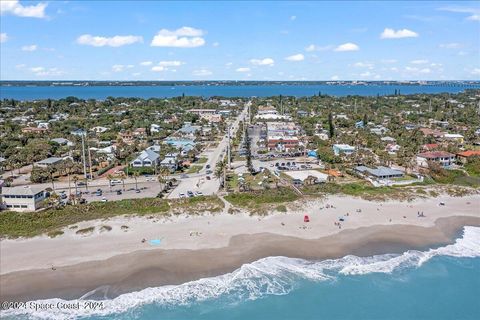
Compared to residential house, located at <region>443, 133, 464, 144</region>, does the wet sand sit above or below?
below

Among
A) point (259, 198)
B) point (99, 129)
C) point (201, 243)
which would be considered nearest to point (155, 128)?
point (99, 129)

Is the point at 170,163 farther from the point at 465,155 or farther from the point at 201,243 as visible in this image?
the point at 465,155

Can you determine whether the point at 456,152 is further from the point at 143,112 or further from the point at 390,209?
the point at 143,112

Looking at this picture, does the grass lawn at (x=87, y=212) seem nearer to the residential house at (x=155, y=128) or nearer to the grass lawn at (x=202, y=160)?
the grass lawn at (x=202, y=160)

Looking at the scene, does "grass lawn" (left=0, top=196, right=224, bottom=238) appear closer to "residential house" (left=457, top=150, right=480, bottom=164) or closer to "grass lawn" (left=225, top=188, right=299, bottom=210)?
"grass lawn" (left=225, top=188, right=299, bottom=210)

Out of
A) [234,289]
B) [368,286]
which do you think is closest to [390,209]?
[368,286]

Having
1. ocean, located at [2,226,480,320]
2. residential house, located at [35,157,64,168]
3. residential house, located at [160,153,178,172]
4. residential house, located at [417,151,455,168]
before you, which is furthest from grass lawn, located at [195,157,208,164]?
ocean, located at [2,226,480,320]
